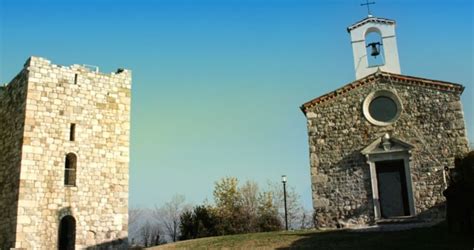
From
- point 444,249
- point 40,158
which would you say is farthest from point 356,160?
point 40,158

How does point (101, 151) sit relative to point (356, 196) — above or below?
above

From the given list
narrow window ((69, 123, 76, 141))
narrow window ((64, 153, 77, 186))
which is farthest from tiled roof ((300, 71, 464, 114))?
narrow window ((64, 153, 77, 186))

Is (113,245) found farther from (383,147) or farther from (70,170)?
(383,147)

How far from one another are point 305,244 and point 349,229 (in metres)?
4.47

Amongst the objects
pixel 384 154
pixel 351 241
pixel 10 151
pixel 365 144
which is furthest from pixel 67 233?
pixel 384 154

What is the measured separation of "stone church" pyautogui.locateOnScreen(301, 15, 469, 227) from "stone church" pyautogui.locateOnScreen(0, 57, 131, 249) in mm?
8548

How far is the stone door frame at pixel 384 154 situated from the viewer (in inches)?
776

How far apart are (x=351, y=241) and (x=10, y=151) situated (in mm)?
13519

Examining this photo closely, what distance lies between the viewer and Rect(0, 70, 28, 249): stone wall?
704 inches

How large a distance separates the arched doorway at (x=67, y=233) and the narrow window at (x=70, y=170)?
1358 mm

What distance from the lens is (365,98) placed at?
68.6 feet

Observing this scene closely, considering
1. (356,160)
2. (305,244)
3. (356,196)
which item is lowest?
(305,244)

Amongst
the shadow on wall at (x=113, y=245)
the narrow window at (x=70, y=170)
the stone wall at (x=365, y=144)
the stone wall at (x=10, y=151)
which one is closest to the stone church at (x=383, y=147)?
the stone wall at (x=365, y=144)

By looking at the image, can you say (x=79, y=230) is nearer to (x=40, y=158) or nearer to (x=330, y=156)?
(x=40, y=158)
